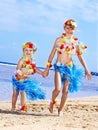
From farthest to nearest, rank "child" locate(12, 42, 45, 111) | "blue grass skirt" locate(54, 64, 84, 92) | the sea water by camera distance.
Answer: the sea water, "child" locate(12, 42, 45, 111), "blue grass skirt" locate(54, 64, 84, 92)

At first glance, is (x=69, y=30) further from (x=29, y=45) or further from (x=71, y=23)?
(x=29, y=45)

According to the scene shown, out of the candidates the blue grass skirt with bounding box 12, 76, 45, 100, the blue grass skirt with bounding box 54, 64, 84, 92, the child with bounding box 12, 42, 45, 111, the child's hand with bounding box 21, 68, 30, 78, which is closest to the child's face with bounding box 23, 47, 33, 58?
the child with bounding box 12, 42, 45, 111

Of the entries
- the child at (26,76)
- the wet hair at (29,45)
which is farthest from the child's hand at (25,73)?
the wet hair at (29,45)

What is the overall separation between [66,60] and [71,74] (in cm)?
24

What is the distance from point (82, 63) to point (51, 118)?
1.22 meters

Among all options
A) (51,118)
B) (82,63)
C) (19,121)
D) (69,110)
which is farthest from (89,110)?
(19,121)

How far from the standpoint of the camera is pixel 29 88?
7633mm

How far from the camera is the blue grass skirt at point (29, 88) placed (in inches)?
300

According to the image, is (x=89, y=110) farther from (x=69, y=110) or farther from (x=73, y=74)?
(x=73, y=74)

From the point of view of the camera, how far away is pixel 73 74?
24.0 ft

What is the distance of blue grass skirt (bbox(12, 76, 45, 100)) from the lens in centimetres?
761

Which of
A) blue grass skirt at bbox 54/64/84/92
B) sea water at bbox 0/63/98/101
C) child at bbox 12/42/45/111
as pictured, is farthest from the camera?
sea water at bbox 0/63/98/101

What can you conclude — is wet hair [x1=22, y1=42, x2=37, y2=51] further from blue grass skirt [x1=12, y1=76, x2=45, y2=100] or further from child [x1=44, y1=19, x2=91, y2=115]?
blue grass skirt [x1=12, y1=76, x2=45, y2=100]

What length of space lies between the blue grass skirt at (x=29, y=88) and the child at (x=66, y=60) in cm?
40
